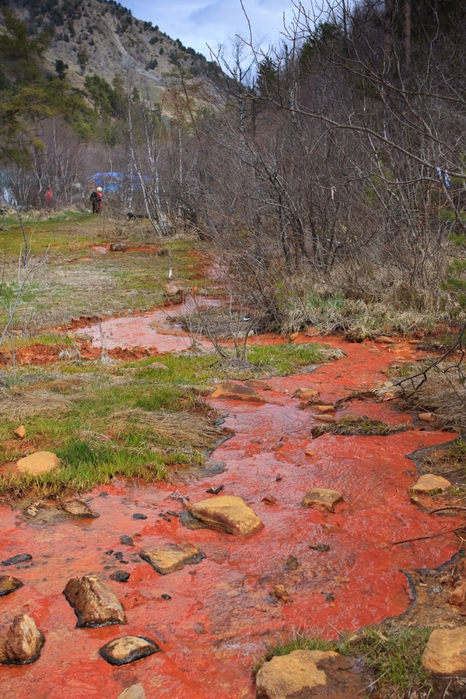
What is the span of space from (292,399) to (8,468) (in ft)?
11.5

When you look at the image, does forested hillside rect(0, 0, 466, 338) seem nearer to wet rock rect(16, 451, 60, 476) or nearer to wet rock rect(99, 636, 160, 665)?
wet rock rect(16, 451, 60, 476)

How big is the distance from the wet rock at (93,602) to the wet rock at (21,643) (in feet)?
0.80

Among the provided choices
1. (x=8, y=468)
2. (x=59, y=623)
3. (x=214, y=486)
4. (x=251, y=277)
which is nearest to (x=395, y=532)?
(x=214, y=486)

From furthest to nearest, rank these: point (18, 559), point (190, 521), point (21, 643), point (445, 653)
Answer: point (190, 521) → point (18, 559) → point (21, 643) → point (445, 653)

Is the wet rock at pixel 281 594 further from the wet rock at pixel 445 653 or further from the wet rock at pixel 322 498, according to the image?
the wet rock at pixel 322 498

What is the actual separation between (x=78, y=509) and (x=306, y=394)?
12.0 ft

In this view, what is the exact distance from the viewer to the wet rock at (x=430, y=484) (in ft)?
14.7

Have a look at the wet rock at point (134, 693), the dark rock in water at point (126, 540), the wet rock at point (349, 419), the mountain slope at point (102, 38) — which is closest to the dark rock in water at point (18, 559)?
the dark rock in water at point (126, 540)

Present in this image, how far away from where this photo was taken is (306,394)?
7.27 m

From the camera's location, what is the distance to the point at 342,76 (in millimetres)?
13367

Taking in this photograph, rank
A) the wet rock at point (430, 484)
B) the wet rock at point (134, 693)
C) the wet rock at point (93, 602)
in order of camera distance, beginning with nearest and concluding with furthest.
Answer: the wet rock at point (134, 693)
the wet rock at point (93, 602)
the wet rock at point (430, 484)

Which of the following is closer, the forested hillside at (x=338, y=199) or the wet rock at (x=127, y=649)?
the wet rock at (x=127, y=649)

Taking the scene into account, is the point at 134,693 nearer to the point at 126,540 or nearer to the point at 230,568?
the point at 230,568

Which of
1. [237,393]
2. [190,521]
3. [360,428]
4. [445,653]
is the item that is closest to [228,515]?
[190,521]
